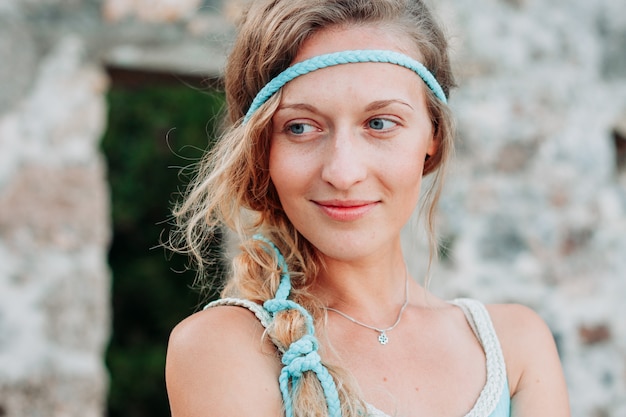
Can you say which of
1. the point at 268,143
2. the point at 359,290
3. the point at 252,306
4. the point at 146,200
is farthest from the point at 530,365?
the point at 146,200

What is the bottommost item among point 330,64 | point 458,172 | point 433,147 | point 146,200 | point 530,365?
point 146,200

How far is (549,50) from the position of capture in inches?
128

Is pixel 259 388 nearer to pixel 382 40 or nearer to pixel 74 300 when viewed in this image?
pixel 382 40

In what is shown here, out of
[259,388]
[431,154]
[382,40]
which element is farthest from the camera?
[431,154]

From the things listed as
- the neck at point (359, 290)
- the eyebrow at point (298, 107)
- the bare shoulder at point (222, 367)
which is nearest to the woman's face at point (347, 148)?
the eyebrow at point (298, 107)

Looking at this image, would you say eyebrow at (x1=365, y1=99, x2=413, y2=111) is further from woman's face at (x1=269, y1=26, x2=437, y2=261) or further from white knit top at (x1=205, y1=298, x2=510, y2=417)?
white knit top at (x1=205, y1=298, x2=510, y2=417)

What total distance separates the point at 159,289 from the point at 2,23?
257 cm

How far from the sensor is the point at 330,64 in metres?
1.56

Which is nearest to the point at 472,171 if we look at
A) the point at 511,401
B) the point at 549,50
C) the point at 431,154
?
the point at 549,50

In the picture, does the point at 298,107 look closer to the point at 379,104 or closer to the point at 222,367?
the point at 379,104

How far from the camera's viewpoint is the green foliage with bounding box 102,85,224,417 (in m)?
5.22

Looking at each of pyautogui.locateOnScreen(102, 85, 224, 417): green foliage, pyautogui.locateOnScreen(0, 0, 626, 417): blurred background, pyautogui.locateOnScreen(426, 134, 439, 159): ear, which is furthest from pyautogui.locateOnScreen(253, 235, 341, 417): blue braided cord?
pyautogui.locateOnScreen(102, 85, 224, 417): green foliage

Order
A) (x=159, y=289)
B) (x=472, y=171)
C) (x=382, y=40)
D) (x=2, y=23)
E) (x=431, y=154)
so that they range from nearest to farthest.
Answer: (x=382, y=40), (x=431, y=154), (x=2, y=23), (x=472, y=171), (x=159, y=289)

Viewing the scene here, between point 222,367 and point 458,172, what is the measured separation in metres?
1.83
